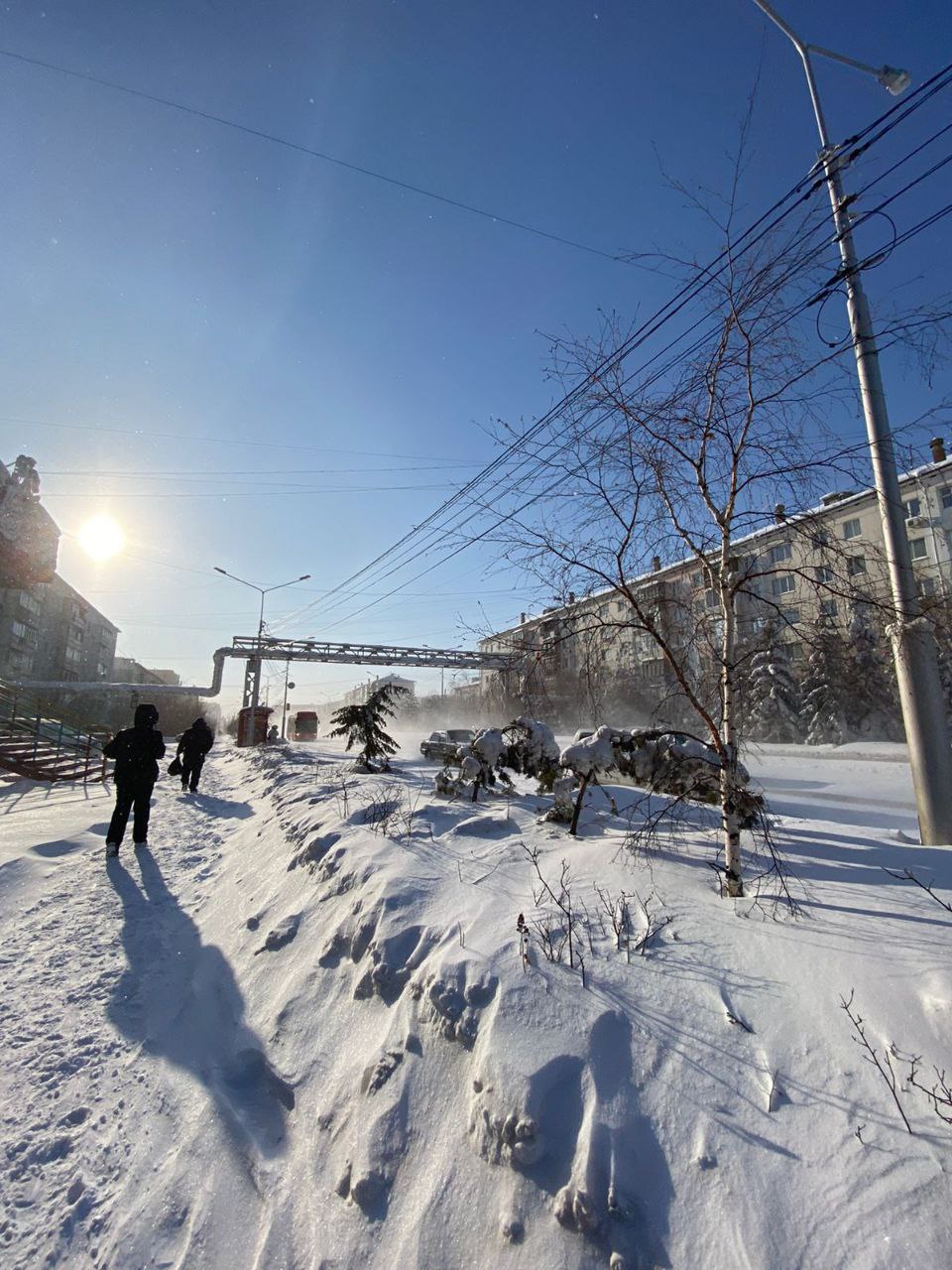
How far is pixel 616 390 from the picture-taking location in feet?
12.8

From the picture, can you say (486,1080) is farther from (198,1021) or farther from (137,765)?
(137,765)

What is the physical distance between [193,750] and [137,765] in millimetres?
5260

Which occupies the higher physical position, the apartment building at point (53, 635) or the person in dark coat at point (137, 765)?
the apartment building at point (53, 635)

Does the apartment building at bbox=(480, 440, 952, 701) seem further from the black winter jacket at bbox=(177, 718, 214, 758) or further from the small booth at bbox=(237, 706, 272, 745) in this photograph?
the small booth at bbox=(237, 706, 272, 745)

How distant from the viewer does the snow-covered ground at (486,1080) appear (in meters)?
1.74

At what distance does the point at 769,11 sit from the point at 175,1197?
9775 mm

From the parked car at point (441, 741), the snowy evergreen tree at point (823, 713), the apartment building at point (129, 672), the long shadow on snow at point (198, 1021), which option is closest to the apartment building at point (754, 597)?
the long shadow on snow at point (198, 1021)

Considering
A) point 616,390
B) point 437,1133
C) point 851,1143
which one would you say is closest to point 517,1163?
point 437,1133

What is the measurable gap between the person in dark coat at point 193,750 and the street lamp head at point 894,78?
13577 millimetres

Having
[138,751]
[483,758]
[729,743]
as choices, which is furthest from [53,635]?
[729,743]

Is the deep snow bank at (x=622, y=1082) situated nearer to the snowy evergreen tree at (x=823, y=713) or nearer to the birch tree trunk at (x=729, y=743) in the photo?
the birch tree trunk at (x=729, y=743)

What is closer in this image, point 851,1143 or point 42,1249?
point 851,1143

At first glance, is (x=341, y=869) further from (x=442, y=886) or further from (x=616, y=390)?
(x=616, y=390)

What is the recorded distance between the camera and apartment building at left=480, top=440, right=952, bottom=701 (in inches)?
143
